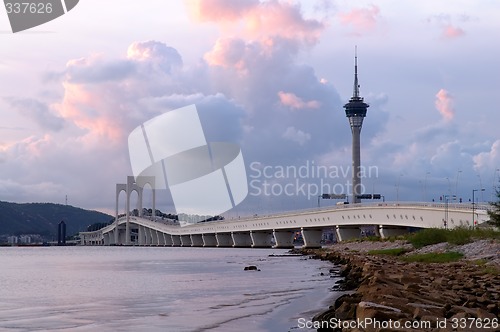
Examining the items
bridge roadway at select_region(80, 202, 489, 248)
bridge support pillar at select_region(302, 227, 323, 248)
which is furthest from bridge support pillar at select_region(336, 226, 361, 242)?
bridge support pillar at select_region(302, 227, 323, 248)

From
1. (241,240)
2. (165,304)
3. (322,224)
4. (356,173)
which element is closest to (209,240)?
(241,240)

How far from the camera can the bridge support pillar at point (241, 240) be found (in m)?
166

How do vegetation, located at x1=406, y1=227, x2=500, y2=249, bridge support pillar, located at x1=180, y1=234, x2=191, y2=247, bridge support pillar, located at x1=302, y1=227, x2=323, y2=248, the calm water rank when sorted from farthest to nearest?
bridge support pillar, located at x1=180, y1=234, x2=191, y2=247, bridge support pillar, located at x1=302, y1=227, x2=323, y2=248, vegetation, located at x1=406, y1=227, x2=500, y2=249, the calm water

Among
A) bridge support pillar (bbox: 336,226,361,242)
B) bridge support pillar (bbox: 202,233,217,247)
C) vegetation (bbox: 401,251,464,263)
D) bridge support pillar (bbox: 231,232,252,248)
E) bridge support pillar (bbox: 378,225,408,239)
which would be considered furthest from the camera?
bridge support pillar (bbox: 202,233,217,247)

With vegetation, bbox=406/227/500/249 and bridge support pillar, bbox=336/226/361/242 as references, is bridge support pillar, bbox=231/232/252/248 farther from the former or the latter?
vegetation, bbox=406/227/500/249

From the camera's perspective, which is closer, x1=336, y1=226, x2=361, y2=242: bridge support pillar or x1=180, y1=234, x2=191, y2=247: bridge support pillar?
x1=336, y1=226, x2=361, y2=242: bridge support pillar

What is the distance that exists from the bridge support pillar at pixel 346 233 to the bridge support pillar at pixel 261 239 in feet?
140

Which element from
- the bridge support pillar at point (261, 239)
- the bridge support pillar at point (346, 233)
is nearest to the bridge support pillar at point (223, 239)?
the bridge support pillar at point (261, 239)

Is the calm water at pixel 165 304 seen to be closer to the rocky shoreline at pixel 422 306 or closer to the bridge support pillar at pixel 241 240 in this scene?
the rocky shoreline at pixel 422 306

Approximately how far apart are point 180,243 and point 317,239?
76771 millimetres

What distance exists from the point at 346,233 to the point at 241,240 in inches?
2287

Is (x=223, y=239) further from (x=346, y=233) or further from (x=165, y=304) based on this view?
(x=165, y=304)

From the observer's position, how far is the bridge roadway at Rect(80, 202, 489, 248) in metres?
75.3

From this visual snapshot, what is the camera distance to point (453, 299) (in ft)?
58.1
